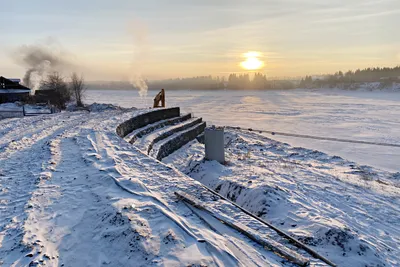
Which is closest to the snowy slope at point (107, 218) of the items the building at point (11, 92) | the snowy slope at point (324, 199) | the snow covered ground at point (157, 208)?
the snow covered ground at point (157, 208)

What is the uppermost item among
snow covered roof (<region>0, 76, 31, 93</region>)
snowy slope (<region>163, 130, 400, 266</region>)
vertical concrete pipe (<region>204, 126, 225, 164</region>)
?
snow covered roof (<region>0, 76, 31, 93</region>)

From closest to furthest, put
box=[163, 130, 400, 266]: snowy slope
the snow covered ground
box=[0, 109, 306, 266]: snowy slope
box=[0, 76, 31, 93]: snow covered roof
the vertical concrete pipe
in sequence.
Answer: box=[0, 109, 306, 266]: snowy slope, the snow covered ground, box=[163, 130, 400, 266]: snowy slope, the vertical concrete pipe, box=[0, 76, 31, 93]: snow covered roof

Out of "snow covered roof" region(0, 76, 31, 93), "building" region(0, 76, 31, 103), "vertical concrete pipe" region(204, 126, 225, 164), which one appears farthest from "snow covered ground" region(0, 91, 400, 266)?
"snow covered roof" region(0, 76, 31, 93)

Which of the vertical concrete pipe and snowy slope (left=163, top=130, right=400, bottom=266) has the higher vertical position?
the vertical concrete pipe

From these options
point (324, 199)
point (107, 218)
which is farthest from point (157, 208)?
point (324, 199)

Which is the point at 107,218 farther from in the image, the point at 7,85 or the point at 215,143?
the point at 7,85

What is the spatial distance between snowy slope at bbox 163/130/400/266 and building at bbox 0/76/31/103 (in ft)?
100

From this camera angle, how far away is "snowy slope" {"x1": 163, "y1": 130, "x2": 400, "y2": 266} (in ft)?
15.7

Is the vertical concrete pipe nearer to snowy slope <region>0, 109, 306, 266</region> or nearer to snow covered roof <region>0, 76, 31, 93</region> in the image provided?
snowy slope <region>0, 109, 306, 266</region>

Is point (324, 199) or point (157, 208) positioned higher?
point (157, 208)

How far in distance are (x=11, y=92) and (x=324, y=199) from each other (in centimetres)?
3626

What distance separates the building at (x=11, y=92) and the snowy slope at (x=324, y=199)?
100 ft

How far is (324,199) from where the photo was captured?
682 cm

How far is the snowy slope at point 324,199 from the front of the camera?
4781mm
